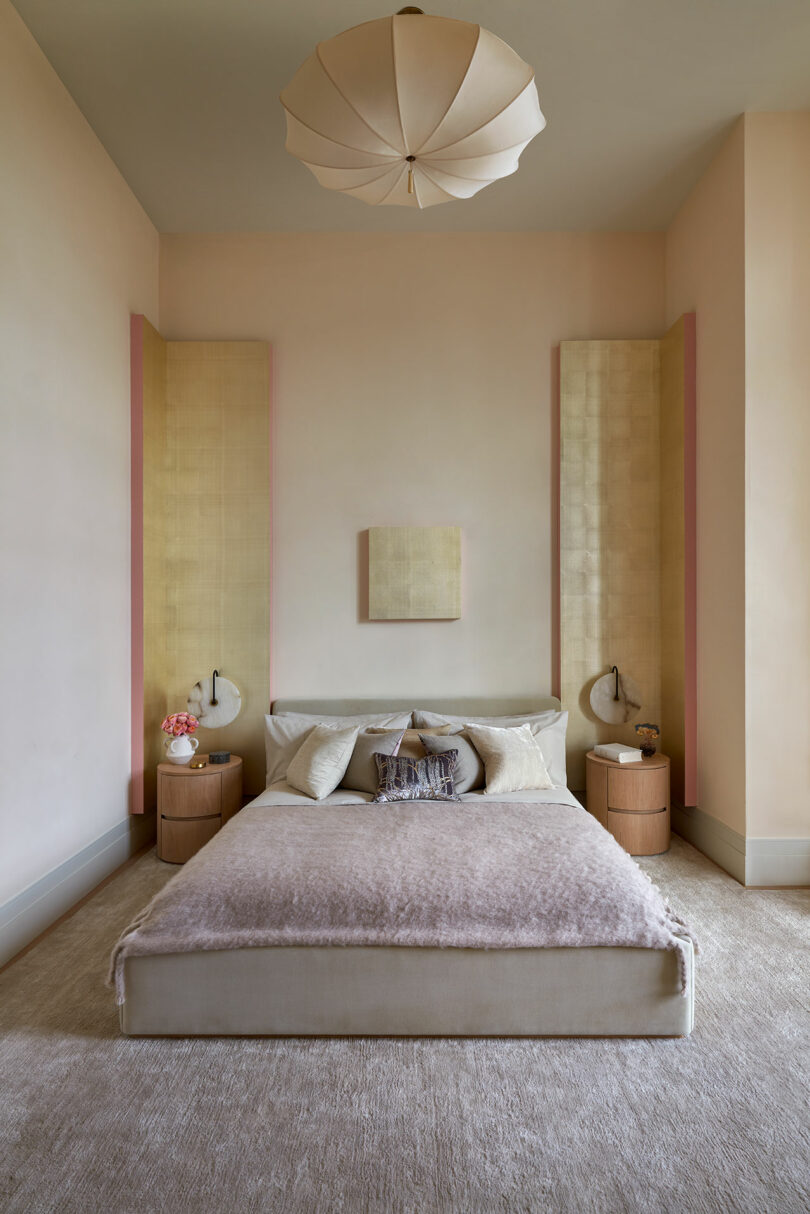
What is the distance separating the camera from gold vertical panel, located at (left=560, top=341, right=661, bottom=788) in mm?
4473

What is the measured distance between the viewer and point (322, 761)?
366cm

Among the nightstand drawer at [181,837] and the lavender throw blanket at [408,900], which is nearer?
the lavender throw blanket at [408,900]

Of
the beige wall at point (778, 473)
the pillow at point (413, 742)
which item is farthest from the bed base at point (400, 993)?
the beige wall at point (778, 473)

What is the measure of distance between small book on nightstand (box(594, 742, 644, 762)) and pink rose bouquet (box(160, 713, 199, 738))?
2.31 m

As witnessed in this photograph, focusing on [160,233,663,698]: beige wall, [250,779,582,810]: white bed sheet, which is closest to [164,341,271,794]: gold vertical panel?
[160,233,663,698]: beige wall

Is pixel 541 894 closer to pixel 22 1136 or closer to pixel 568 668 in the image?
pixel 22 1136

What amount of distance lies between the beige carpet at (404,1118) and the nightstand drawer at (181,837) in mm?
1320

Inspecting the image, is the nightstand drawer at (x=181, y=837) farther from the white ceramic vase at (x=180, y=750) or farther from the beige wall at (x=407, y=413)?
the beige wall at (x=407, y=413)

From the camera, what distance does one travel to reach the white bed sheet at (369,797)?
3469 millimetres

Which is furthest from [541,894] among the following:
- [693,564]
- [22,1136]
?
[693,564]

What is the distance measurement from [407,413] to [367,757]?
84.7 inches

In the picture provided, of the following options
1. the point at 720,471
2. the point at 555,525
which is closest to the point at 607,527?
the point at 555,525

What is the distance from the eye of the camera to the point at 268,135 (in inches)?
142

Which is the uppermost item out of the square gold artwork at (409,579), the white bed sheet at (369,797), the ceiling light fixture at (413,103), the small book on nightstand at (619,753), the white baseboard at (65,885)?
the ceiling light fixture at (413,103)
